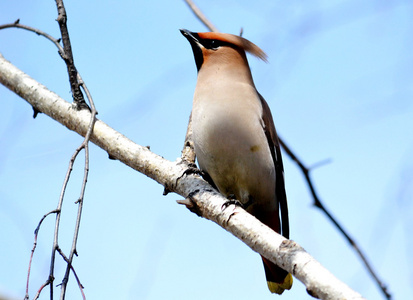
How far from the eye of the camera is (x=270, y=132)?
4.25m

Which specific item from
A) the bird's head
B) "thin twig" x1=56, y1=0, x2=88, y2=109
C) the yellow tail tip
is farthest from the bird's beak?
the yellow tail tip

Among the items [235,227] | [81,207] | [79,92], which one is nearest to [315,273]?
[235,227]

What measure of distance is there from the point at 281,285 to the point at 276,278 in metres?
0.06

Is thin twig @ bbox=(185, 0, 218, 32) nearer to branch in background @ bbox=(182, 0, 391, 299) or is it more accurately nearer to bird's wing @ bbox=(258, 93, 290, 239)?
branch in background @ bbox=(182, 0, 391, 299)

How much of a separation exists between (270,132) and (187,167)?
0.87m

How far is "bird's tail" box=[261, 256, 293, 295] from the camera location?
4.27m

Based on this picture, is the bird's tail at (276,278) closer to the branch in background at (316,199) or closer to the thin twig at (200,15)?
the branch in background at (316,199)

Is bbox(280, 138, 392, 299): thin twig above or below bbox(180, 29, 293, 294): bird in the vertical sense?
below

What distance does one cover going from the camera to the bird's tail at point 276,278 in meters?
4.27

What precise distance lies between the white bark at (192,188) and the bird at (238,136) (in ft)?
1.29

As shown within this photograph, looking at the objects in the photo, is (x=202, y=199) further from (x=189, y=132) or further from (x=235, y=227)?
(x=189, y=132)

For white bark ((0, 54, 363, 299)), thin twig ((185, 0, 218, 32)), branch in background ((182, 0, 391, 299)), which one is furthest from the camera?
thin twig ((185, 0, 218, 32))

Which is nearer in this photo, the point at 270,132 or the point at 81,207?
the point at 81,207

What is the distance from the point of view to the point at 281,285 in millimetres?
4328
